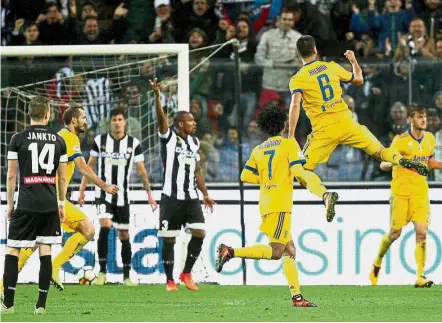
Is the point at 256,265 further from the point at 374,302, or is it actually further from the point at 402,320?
the point at 402,320

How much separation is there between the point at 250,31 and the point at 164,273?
4299 millimetres

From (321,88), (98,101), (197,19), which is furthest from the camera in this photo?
(197,19)

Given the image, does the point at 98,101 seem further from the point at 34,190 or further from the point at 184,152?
the point at 34,190

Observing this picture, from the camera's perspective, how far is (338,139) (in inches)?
479

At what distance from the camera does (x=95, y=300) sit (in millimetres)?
11586

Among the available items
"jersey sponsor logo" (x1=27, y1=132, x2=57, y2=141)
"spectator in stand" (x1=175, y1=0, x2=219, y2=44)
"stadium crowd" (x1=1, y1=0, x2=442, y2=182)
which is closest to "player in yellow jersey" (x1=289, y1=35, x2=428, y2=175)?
"stadium crowd" (x1=1, y1=0, x2=442, y2=182)

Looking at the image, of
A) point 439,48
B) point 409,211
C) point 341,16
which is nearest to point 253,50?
point 341,16

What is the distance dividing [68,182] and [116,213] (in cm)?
107

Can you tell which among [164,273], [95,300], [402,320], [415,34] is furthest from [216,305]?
[415,34]

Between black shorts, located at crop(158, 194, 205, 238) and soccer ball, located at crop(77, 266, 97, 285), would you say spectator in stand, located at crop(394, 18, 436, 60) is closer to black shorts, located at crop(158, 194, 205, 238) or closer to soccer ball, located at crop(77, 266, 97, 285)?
black shorts, located at crop(158, 194, 205, 238)

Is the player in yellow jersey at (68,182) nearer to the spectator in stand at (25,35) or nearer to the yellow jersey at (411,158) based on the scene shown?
the yellow jersey at (411,158)

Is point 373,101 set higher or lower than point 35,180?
higher

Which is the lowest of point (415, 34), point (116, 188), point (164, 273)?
point (164, 273)

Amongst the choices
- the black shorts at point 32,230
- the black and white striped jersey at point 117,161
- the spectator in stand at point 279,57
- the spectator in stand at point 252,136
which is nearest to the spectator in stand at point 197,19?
the spectator in stand at point 279,57
